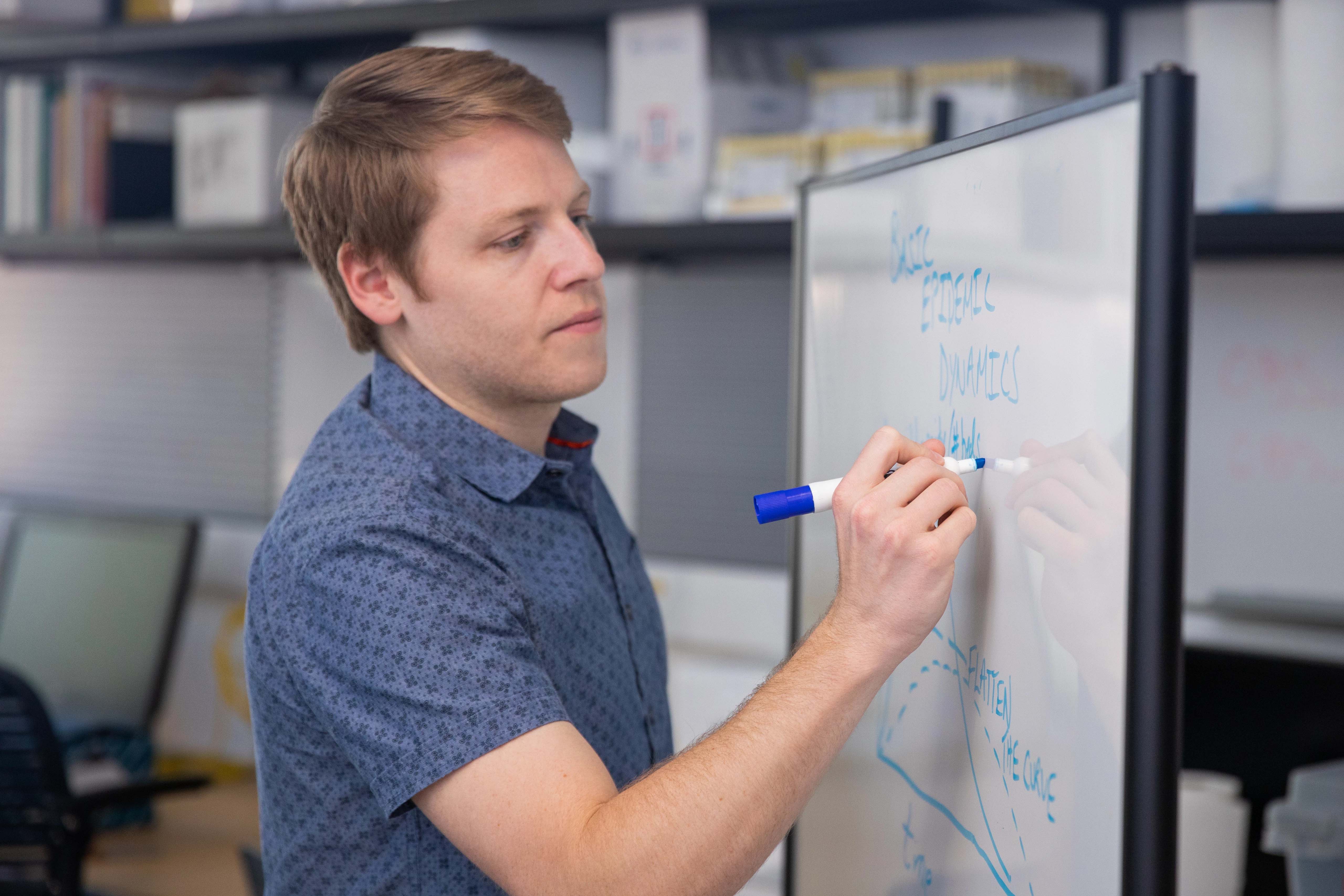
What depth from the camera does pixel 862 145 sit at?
5.74 feet

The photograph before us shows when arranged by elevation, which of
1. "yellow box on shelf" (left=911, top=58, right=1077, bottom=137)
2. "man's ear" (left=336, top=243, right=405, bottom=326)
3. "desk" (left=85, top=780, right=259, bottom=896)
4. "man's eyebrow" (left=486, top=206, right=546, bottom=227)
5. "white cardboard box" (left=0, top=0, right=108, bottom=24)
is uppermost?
"white cardboard box" (left=0, top=0, right=108, bottom=24)

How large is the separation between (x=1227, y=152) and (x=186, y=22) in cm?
175

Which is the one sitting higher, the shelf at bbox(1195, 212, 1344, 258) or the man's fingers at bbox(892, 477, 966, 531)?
the shelf at bbox(1195, 212, 1344, 258)

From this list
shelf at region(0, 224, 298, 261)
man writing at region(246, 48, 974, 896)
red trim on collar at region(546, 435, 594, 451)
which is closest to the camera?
man writing at region(246, 48, 974, 896)

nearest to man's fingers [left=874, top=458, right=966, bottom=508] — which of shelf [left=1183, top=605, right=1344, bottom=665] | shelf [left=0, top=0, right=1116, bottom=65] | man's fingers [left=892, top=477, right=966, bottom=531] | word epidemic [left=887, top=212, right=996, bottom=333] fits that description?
man's fingers [left=892, top=477, right=966, bottom=531]

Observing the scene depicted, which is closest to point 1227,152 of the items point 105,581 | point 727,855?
point 727,855

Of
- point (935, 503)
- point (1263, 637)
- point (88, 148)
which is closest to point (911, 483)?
point (935, 503)

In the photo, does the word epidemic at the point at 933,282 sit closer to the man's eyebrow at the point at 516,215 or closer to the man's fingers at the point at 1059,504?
the man's fingers at the point at 1059,504

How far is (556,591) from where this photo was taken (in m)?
1.00

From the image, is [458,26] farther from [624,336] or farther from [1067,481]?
[1067,481]

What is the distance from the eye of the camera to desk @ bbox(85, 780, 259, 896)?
79.5 inches

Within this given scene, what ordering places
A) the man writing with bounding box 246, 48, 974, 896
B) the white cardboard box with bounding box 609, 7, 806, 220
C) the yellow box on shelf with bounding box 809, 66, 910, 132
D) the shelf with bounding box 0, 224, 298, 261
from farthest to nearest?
the shelf with bounding box 0, 224, 298, 261
the white cardboard box with bounding box 609, 7, 806, 220
the yellow box on shelf with bounding box 809, 66, 910, 132
the man writing with bounding box 246, 48, 974, 896

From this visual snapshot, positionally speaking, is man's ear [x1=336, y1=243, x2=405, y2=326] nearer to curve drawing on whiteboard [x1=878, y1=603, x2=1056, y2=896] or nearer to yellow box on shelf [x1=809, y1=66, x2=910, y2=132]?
curve drawing on whiteboard [x1=878, y1=603, x2=1056, y2=896]

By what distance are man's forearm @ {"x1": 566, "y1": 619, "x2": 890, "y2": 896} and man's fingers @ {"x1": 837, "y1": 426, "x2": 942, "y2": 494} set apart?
9 cm
